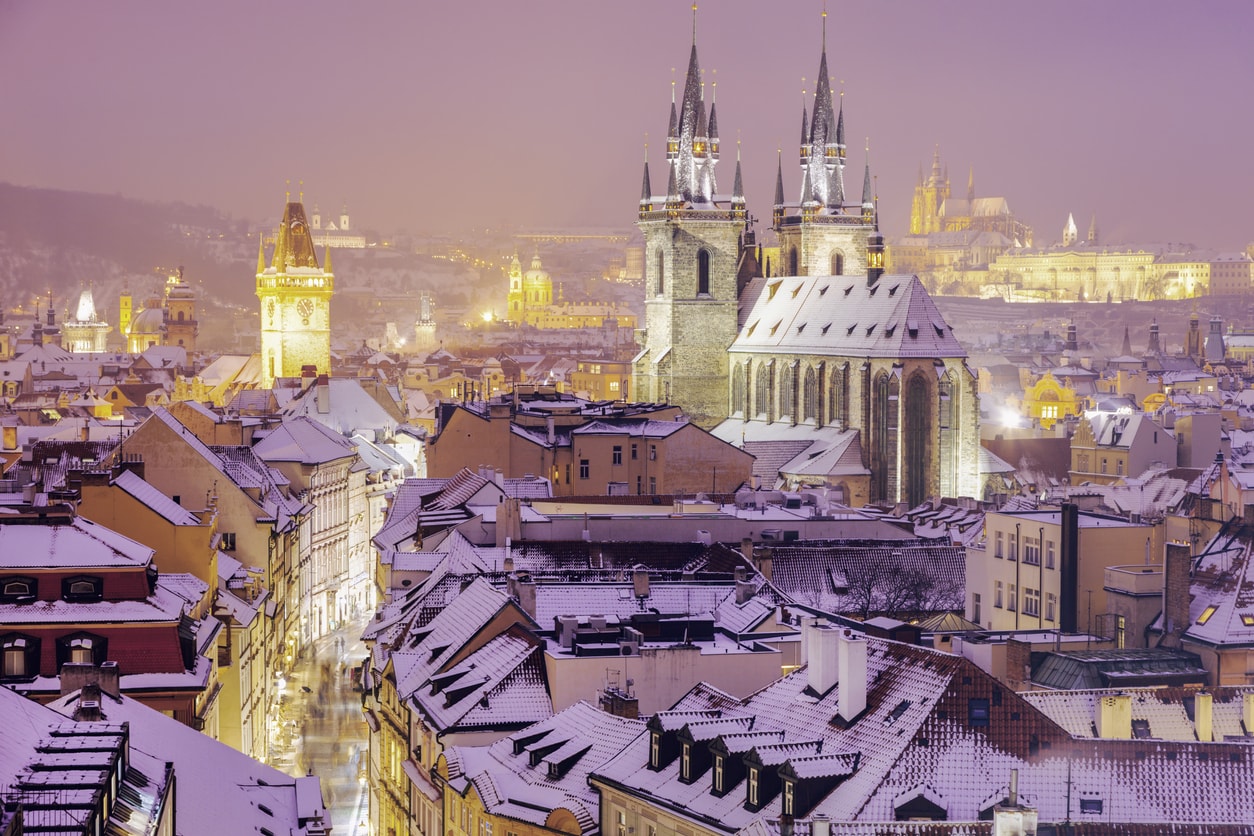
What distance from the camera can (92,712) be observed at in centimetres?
2619

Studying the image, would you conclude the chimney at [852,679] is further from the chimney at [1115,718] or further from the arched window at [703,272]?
the arched window at [703,272]

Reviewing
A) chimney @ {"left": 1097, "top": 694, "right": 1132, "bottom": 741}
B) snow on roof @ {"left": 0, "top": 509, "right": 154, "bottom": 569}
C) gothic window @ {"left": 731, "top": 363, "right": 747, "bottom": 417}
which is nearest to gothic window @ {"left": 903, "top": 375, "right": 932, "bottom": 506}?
gothic window @ {"left": 731, "top": 363, "right": 747, "bottom": 417}

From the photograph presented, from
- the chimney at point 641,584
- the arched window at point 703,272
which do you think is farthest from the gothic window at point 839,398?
the chimney at point 641,584

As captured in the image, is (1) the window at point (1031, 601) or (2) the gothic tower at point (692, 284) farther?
(2) the gothic tower at point (692, 284)

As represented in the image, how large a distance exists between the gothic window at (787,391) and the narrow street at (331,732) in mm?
41599

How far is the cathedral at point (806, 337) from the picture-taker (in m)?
95.8

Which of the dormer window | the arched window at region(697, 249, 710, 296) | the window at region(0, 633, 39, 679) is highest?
the arched window at region(697, 249, 710, 296)

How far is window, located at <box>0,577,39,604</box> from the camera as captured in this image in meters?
35.7

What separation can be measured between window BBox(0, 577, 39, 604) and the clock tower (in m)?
116

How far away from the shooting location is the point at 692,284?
370 feet

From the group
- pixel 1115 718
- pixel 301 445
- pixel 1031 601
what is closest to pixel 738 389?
pixel 301 445

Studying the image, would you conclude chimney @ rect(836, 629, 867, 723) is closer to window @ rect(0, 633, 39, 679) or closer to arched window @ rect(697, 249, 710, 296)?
window @ rect(0, 633, 39, 679)

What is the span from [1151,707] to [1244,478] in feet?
96.7

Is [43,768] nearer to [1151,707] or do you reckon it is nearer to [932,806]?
[932,806]
